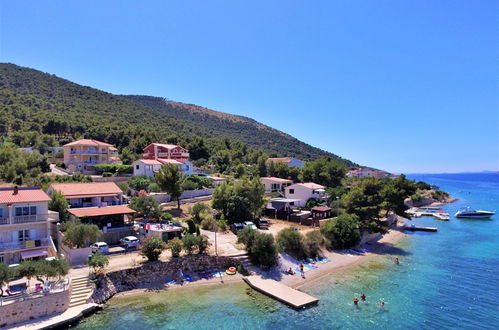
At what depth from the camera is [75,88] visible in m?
123

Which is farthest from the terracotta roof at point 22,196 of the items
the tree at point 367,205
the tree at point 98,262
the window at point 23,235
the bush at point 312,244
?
the tree at point 367,205

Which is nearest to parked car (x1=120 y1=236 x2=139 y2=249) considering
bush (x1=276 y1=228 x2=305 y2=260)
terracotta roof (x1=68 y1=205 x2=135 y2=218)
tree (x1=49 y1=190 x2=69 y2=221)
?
terracotta roof (x1=68 y1=205 x2=135 y2=218)

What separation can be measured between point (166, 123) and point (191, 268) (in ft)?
332

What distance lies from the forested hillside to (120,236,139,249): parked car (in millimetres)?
51788

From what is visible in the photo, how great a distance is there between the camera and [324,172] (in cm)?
6706

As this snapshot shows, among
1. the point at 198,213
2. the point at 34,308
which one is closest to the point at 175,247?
the point at 34,308

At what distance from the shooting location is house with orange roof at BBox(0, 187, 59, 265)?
2408 cm

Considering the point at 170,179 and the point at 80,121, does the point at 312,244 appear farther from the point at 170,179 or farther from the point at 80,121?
the point at 80,121

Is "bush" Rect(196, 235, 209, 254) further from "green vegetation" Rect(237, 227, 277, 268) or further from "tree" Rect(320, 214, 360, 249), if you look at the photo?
"tree" Rect(320, 214, 360, 249)

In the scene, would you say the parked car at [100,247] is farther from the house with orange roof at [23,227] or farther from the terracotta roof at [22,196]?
the terracotta roof at [22,196]

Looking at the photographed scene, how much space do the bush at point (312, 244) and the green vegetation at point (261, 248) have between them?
5.41m

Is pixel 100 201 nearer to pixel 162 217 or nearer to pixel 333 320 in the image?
pixel 162 217

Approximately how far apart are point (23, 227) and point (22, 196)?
2.59 meters

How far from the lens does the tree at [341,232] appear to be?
3669 cm
